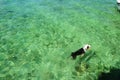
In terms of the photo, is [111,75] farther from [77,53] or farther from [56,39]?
[56,39]

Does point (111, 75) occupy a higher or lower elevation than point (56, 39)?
higher

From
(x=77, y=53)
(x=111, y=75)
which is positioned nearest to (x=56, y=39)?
(x=77, y=53)

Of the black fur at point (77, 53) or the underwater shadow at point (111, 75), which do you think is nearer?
the underwater shadow at point (111, 75)

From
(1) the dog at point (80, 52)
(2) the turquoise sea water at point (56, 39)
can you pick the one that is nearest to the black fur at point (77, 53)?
(1) the dog at point (80, 52)

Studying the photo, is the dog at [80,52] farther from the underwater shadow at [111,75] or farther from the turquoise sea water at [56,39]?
the underwater shadow at [111,75]

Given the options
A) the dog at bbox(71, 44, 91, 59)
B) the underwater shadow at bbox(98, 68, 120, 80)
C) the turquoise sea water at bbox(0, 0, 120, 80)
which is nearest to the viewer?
the underwater shadow at bbox(98, 68, 120, 80)

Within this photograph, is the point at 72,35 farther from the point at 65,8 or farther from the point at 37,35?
the point at 65,8

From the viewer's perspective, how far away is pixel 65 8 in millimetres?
24891

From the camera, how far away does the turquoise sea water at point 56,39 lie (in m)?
12.5

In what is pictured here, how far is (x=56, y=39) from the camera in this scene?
642 inches

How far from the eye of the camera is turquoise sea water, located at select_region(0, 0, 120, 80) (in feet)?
41.0

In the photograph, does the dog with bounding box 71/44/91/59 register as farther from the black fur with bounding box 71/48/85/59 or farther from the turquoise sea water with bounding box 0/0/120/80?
the turquoise sea water with bounding box 0/0/120/80

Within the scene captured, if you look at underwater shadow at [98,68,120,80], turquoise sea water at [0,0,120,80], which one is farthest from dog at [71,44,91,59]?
underwater shadow at [98,68,120,80]

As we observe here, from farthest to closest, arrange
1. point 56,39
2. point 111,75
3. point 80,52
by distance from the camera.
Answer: point 56,39 → point 80,52 → point 111,75
